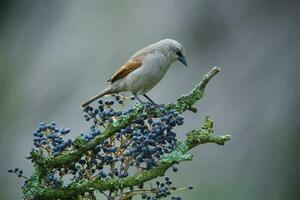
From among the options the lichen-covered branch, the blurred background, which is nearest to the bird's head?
the lichen-covered branch

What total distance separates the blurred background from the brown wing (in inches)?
58.4

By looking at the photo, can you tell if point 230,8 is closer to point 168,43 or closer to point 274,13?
point 274,13

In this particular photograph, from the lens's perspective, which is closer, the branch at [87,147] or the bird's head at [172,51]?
the branch at [87,147]

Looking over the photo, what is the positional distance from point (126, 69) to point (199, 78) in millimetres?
1820

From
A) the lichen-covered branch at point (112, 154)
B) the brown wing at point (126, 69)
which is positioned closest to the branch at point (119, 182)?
the lichen-covered branch at point (112, 154)

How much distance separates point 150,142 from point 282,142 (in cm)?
275

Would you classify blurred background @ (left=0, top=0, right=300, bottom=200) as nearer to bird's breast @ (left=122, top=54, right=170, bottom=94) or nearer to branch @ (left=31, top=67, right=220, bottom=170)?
bird's breast @ (left=122, top=54, right=170, bottom=94)

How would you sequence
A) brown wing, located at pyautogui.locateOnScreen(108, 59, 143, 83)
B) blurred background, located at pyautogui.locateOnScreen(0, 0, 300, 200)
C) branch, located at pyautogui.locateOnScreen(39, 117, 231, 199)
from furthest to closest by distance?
blurred background, located at pyautogui.locateOnScreen(0, 0, 300, 200) < brown wing, located at pyautogui.locateOnScreen(108, 59, 143, 83) < branch, located at pyautogui.locateOnScreen(39, 117, 231, 199)

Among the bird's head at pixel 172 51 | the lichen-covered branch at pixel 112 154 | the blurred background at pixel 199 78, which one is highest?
the blurred background at pixel 199 78

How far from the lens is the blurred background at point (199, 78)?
396 cm

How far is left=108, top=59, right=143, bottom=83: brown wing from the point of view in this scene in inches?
90.1

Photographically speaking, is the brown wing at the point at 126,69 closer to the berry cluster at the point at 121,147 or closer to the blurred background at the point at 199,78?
the berry cluster at the point at 121,147

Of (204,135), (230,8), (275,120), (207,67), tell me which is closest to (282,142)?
(275,120)

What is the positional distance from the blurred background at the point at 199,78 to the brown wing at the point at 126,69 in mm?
1483
